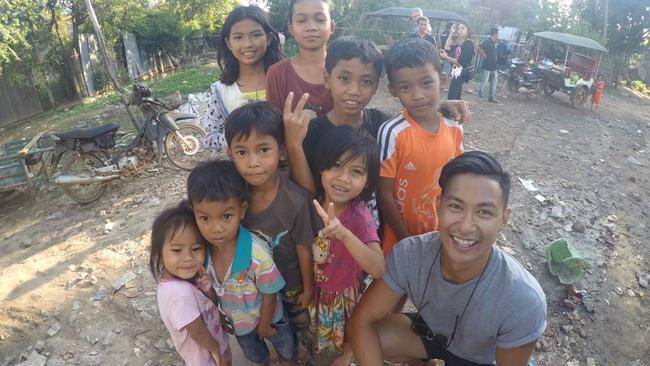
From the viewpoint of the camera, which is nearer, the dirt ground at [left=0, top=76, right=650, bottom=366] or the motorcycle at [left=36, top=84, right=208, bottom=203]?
the dirt ground at [left=0, top=76, right=650, bottom=366]

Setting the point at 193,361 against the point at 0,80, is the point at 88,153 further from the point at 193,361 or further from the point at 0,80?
the point at 0,80

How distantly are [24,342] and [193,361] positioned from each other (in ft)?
5.21

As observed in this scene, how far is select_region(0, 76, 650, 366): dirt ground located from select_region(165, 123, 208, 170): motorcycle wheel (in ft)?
0.70

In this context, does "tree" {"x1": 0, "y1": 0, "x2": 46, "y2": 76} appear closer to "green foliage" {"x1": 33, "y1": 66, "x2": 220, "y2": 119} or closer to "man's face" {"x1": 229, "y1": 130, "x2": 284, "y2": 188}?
"green foliage" {"x1": 33, "y1": 66, "x2": 220, "y2": 119}

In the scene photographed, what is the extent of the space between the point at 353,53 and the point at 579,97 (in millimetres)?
11237

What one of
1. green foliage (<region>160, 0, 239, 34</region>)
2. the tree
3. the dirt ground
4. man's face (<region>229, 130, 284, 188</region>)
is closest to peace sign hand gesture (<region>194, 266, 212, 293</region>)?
man's face (<region>229, 130, 284, 188</region>)

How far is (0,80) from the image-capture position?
424 inches

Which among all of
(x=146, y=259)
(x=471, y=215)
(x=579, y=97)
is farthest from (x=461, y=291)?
(x=579, y=97)

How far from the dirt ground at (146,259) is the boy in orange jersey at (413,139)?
1.54m

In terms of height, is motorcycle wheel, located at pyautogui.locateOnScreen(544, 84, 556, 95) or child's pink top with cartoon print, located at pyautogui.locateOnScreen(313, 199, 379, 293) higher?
child's pink top with cartoon print, located at pyautogui.locateOnScreen(313, 199, 379, 293)

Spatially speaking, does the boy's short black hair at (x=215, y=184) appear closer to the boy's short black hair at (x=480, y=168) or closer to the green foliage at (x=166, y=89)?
the boy's short black hair at (x=480, y=168)

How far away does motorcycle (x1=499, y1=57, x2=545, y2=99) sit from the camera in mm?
10938

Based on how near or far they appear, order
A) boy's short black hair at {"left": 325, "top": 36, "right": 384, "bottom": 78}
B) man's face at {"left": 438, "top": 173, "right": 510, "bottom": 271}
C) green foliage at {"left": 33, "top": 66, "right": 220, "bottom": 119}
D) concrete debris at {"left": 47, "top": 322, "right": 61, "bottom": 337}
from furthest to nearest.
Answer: green foliage at {"left": 33, "top": 66, "right": 220, "bottom": 119}, concrete debris at {"left": 47, "top": 322, "right": 61, "bottom": 337}, boy's short black hair at {"left": 325, "top": 36, "right": 384, "bottom": 78}, man's face at {"left": 438, "top": 173, "right": 510, "bottom": 271}

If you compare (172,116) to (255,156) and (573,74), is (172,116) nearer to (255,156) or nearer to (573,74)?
(255,156)
